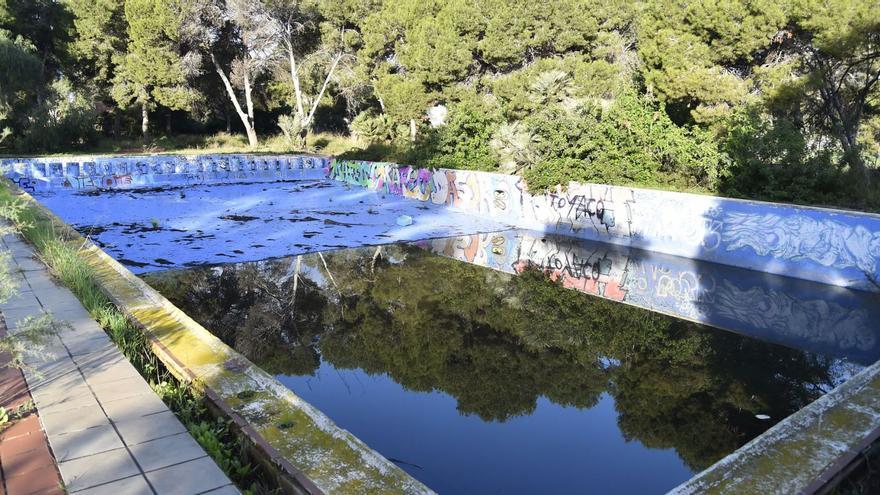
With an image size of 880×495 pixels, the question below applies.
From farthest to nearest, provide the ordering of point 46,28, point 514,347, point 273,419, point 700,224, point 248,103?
point 248,103 < point 46,28 < point 700,224 < point 514,347 < point 273,419

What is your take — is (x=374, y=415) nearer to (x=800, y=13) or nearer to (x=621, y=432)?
(x=621, y=432)

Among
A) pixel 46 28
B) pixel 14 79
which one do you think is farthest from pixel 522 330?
pixel 46 28

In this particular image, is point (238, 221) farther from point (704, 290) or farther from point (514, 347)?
point (704, 290)

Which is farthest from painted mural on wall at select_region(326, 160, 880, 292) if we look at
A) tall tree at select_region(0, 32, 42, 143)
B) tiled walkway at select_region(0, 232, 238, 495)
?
tall tree at select_region(0, 32, 42, 143)

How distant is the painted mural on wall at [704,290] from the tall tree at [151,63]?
2224cm

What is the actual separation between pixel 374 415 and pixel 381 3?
2674cm

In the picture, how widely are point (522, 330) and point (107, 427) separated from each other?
4775 mm

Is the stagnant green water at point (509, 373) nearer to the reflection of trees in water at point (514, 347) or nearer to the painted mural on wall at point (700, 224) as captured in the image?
the reflection of trees in water at point (514, 347)

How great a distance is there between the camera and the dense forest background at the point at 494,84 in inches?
473

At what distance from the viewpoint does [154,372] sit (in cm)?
455

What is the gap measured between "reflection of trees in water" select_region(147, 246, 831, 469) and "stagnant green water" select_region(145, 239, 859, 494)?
23 mm

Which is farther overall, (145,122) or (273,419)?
(145,122)

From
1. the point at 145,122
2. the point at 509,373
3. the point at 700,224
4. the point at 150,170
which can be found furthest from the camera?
the point at 145,122

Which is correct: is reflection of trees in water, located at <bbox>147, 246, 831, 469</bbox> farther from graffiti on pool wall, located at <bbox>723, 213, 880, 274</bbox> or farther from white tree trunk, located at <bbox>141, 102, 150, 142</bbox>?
white tree trunk, located at <bbox>141, 102, 150, 142</bbox>
